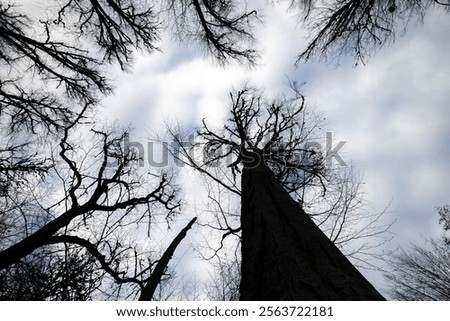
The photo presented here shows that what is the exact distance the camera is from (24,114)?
5074mm

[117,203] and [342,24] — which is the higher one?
[342,24]

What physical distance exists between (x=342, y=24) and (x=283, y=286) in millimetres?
4450

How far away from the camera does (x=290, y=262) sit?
48.8 inches

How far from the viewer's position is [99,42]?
5.20 metres

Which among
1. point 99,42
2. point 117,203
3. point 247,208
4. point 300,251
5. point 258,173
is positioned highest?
point 99,42

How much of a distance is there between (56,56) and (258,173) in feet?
13.1

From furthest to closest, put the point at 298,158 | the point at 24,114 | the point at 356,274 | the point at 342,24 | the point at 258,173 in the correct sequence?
the point at 298,158
the point at 24,114
the point at 342,24
the point at 258,173
the point at 356,274

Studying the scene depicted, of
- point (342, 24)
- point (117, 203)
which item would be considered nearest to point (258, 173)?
point (117, 203)

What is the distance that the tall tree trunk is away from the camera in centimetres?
104

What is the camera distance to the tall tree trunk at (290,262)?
1.04 metres

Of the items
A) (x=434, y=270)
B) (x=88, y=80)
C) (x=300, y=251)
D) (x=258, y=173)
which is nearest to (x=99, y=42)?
(x=88, y=80)
